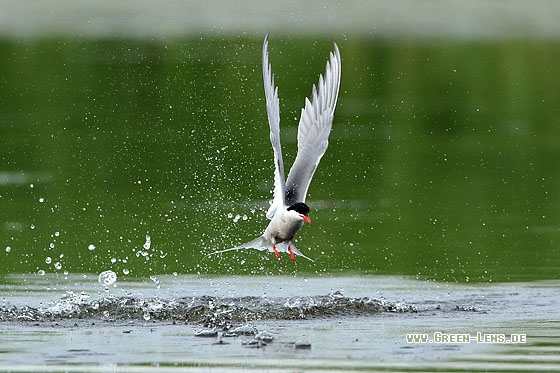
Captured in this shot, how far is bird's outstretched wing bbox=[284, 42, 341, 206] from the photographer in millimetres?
11414

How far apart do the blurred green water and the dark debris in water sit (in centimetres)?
155

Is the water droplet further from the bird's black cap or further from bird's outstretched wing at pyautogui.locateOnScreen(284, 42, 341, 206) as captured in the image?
the bird's black cap

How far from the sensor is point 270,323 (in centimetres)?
1091

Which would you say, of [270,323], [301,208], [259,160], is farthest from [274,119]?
[259,160]

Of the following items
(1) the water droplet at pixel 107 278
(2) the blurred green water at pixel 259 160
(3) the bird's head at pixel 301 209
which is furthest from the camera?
(2) the blurred green water at pixel 259 160

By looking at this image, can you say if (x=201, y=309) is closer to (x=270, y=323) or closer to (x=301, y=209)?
(x=270, y=323)

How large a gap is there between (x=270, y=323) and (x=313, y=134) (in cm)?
160

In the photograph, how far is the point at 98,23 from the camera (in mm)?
39031

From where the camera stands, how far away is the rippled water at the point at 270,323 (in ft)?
30.5

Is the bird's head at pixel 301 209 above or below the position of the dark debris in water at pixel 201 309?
above

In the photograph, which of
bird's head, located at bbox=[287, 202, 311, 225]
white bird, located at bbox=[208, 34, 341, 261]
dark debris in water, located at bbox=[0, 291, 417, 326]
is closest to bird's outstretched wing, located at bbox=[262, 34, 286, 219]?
white bird, located at bbox=[208, 34, 341, 261]

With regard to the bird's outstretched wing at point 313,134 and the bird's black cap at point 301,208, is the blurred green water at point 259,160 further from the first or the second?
the bird's black cap at point 301,208

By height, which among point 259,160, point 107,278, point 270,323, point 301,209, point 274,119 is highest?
point 274,119

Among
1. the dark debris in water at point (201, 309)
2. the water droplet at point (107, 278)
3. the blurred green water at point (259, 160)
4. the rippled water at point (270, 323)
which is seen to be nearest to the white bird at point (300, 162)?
the dark debris in water at point (201, 309)
